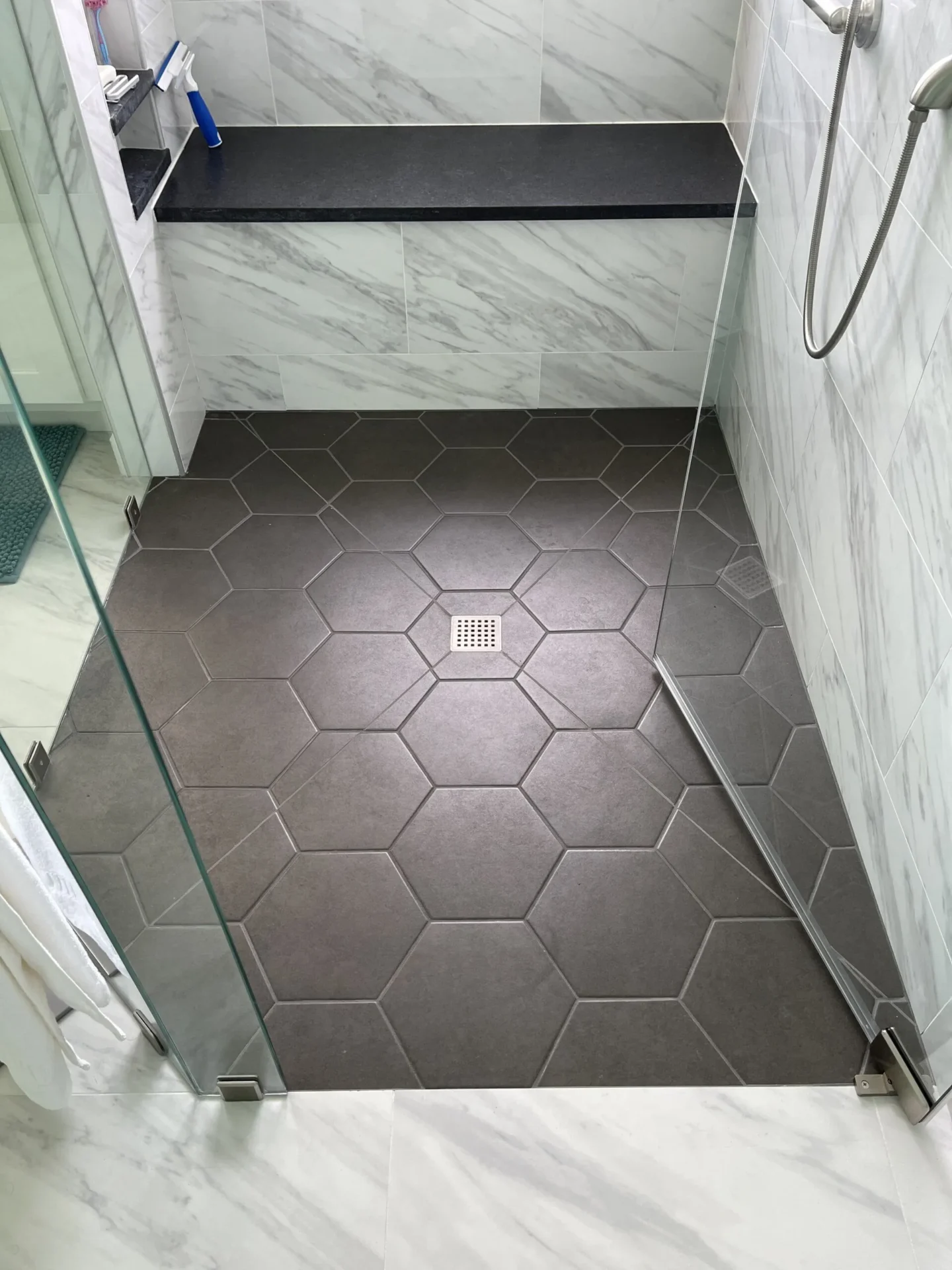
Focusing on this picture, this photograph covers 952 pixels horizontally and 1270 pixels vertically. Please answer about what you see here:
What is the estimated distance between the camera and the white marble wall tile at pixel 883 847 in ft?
4.68

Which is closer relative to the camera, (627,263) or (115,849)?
(115,849)

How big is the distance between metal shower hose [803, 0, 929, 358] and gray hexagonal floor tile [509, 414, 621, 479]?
1085 millimetres

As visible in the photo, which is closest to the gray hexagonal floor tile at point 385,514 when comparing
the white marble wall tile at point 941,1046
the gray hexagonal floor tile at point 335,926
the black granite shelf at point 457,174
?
the black granite shelf at point 457,174

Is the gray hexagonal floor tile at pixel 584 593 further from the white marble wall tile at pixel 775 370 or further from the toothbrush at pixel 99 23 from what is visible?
the toothbrush at pixel 99 23

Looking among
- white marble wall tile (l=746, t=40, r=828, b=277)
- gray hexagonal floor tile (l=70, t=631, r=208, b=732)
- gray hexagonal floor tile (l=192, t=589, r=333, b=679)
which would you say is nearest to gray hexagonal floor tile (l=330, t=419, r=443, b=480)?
gray hexagonal floor tile (l=192, t=589, r=333, b=679)

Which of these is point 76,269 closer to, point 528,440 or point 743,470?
point 528,440

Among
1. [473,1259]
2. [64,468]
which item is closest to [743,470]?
[473,1259]

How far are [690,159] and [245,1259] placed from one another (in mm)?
2469

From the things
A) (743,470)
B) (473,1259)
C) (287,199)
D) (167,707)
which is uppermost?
(287,199)

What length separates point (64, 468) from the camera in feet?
8.18

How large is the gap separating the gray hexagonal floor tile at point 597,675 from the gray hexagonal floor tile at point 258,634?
48 centimetres

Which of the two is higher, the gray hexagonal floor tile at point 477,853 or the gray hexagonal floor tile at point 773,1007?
the gray hexagonal floor tile at point 477,853

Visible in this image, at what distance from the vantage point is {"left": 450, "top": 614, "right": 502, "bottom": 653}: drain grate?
7.34ft

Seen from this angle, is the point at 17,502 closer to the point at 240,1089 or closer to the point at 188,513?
the point at 240,1089
